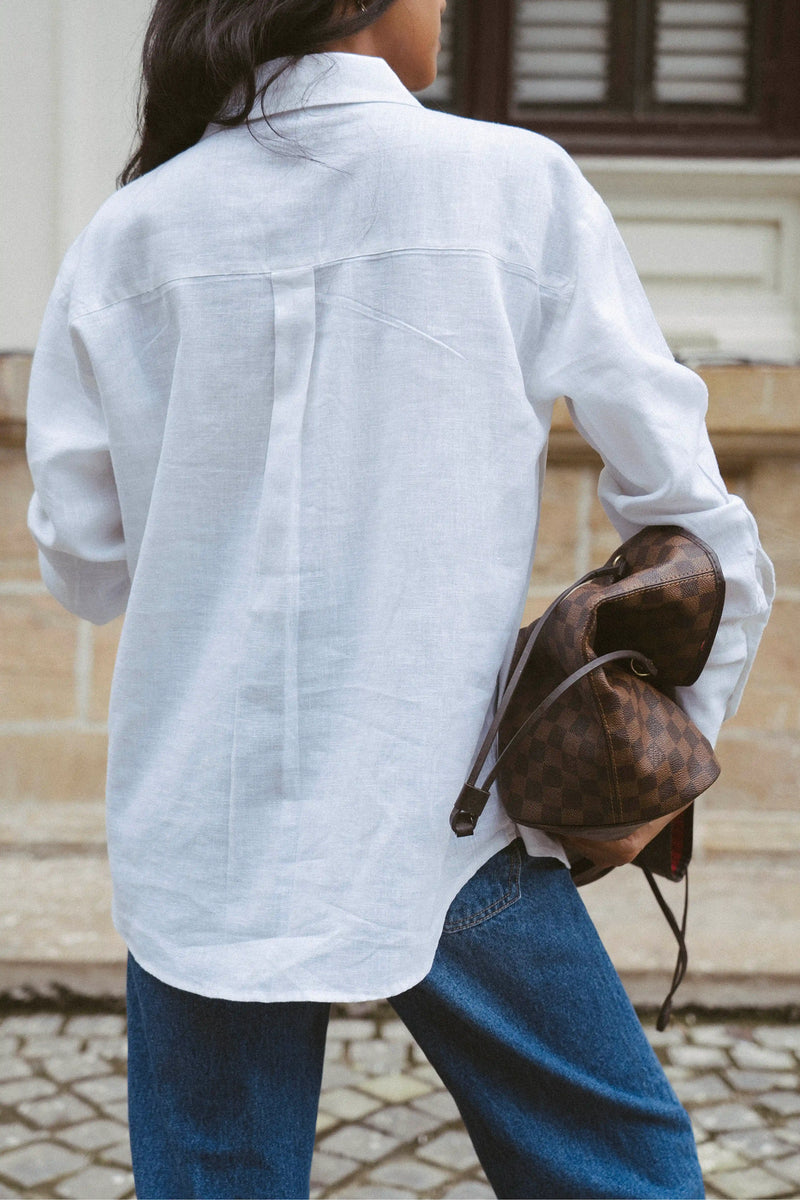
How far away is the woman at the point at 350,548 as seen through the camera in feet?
3.20

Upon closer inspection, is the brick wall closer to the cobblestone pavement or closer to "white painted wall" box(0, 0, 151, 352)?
"white painted wall" box(0, 0, 151, 352)

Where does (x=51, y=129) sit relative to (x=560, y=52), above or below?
below

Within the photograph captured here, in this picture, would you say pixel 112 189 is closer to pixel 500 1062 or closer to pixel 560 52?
pixel 560 52

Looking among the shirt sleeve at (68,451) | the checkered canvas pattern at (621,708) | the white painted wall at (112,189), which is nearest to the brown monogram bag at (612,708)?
the checkered canvas pattern at (621,708)

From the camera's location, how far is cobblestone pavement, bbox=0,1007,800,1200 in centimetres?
221

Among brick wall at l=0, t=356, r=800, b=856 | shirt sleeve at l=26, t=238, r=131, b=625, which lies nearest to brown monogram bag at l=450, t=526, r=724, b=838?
shirt sleeve at l=26, t=238, r=131, b=625

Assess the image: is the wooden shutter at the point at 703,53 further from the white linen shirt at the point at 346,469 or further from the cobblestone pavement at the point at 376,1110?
the white linen shirt at the point at 346,469

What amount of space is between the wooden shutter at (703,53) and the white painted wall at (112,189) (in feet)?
0.97

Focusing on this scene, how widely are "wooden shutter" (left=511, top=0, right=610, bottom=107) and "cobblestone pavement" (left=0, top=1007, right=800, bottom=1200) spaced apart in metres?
2.90

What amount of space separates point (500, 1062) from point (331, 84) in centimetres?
86

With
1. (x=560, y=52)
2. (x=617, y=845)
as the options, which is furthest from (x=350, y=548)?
(x=560, y=52)

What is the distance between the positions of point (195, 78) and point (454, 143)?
9.7 inches

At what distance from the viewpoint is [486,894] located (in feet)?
3.45

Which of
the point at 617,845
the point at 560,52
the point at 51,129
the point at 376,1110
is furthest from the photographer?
the point at 560,52
